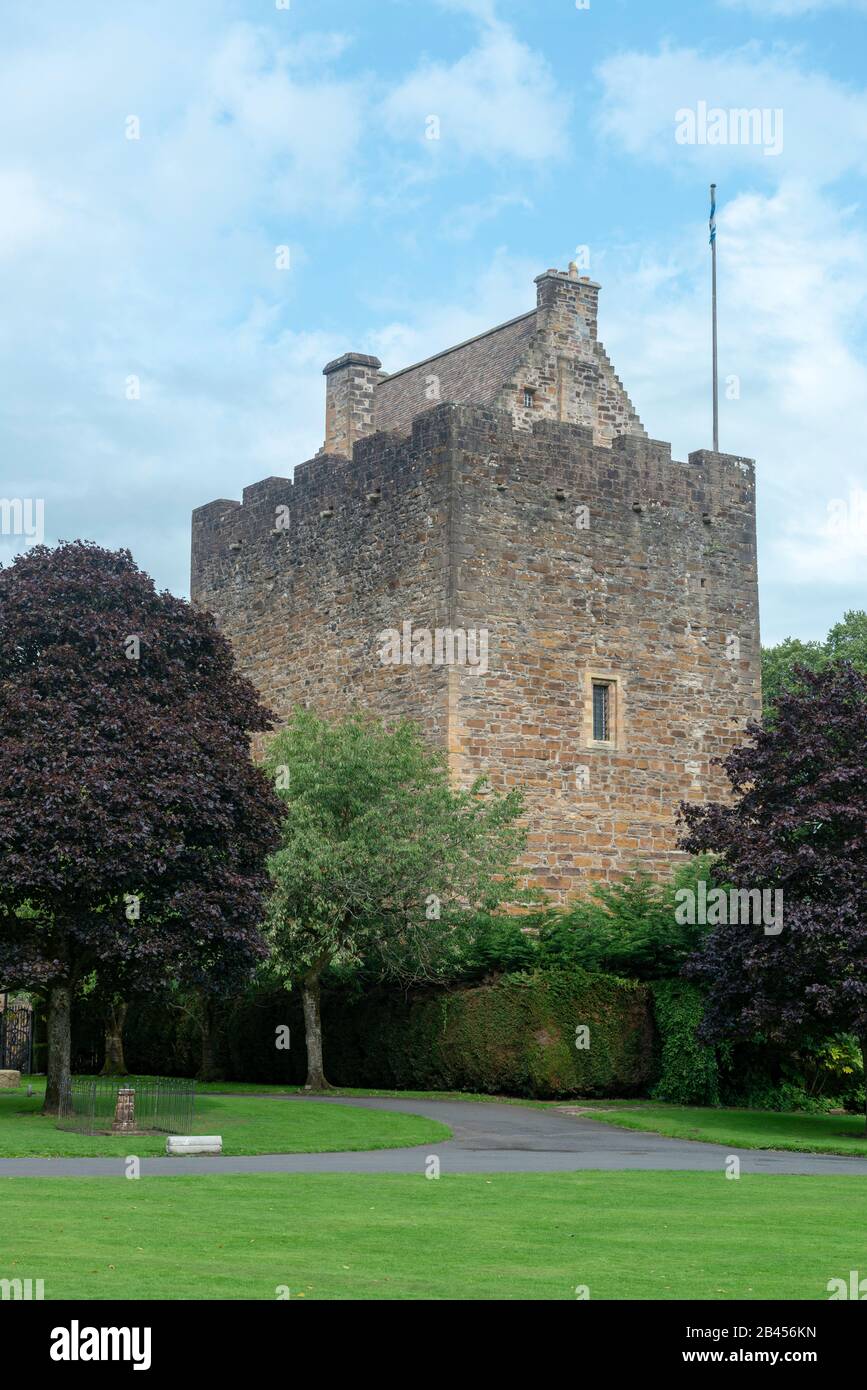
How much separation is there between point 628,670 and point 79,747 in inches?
644

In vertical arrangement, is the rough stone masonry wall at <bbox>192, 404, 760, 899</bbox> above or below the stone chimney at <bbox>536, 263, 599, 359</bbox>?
below

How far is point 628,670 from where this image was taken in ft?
126

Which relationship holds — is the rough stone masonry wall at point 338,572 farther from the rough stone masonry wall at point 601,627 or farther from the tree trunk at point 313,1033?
the tree trunk at point 313,1033

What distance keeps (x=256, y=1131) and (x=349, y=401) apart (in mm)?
22870

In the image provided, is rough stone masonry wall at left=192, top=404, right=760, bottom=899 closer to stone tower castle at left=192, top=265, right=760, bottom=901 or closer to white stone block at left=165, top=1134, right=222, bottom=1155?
stone tower castle at left=192, top=265, right=760, bottom=901

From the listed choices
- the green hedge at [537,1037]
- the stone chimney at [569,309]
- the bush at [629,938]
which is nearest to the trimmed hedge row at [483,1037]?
the green hedge at [537,1037]

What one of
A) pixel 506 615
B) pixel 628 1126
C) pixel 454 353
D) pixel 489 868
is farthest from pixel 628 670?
pixel 628 1126

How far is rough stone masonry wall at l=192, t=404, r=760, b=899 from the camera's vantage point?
36062 mm

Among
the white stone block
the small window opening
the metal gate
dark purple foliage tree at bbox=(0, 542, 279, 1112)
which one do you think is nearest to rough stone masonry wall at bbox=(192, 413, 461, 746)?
the small window opening

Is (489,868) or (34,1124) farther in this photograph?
(489,868)

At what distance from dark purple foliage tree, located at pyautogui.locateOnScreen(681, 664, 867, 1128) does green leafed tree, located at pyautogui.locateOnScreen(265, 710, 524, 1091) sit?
5.55 meters

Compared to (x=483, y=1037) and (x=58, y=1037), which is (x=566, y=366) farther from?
(x=58, y=1037)

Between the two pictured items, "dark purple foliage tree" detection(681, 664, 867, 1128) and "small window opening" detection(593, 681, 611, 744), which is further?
"small window opening" detection(593, 681, 611, 744)

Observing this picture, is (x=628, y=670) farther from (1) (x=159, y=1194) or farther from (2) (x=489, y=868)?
(1) (x=159, y=1194)
